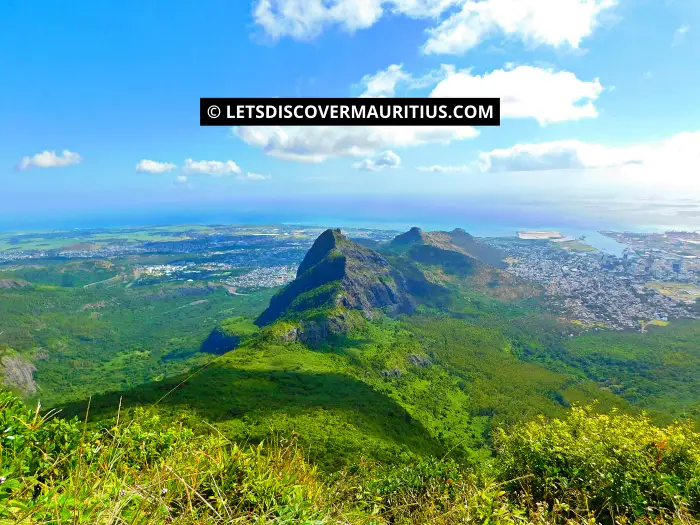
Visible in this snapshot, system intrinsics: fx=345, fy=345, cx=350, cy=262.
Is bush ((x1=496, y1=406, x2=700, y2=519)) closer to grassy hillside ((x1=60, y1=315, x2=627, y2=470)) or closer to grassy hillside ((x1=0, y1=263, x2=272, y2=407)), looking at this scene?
grassy hillside ((x1=60, y1=315, x2=627, y2=470))

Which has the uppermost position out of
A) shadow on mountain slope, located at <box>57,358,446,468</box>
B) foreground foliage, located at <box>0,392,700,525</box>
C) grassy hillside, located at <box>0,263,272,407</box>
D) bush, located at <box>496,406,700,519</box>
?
foreground foliage, located at <box>0,392,700,525</box>

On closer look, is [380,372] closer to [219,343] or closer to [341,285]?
[341,285]

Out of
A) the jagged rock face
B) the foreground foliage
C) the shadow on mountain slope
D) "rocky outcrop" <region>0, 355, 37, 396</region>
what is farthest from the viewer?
the jagged rock face

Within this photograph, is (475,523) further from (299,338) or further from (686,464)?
(299,338)

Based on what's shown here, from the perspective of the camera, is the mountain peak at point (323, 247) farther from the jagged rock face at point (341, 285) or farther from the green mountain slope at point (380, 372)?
the green mountain slope at point (380, 372)

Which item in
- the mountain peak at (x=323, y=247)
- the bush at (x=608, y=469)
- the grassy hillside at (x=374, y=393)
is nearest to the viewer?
the bush at (x=608, y=469)

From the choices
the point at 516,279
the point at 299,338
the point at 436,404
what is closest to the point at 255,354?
the point at 299,338

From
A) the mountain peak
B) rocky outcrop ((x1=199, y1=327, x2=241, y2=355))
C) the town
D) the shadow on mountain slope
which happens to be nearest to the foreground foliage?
the shadow on mountain slope

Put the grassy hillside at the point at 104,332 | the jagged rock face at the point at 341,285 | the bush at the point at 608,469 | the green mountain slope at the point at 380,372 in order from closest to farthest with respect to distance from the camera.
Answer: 1. the bush at the point at 608,469
2. the green mountain slope at the point at 380,372
3. the grassy hillside at the point at 104,332
4. the jagged rock face at the point at 341,285

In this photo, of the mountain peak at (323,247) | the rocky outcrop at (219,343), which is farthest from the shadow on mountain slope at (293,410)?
the mountain peak at (323,247)
